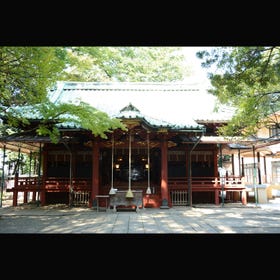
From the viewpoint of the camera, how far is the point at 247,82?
7.45 meters

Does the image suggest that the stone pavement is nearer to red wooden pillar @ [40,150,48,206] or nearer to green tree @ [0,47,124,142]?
red wooden pillar @ [40,150,48,206]

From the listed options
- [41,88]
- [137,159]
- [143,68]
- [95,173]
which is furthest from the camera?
[143,68]

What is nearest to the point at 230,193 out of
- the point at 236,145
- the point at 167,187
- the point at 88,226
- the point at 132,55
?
the point at 236,145

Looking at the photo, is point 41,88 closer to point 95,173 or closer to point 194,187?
point 95,173

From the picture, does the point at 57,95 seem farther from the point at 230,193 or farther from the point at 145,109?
the point at 230,193

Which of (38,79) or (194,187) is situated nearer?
(38,79)

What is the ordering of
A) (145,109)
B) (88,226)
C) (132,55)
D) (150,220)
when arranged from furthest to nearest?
(132,55) < (145,109) < (150,220) < (88,226)

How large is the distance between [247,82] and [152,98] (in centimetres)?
895

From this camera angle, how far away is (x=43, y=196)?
11.9 metres

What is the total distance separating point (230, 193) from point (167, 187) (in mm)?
4689

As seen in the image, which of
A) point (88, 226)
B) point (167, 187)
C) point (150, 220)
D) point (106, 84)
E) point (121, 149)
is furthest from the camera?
point (106, 84)

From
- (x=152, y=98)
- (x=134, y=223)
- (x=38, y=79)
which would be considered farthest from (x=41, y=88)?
(x=152, y=98)

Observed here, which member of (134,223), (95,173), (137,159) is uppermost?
(137,159)

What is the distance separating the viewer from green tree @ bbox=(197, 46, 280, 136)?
6.94 meters
